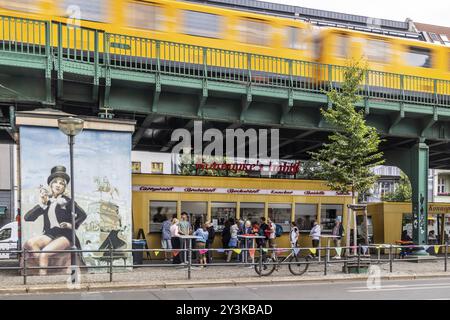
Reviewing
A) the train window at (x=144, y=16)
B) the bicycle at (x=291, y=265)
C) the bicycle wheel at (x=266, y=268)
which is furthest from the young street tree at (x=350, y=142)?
the train window at (x=144, y=16)

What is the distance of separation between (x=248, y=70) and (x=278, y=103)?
6.74ft

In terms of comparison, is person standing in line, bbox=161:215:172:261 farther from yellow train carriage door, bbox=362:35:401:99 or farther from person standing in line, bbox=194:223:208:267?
yellow train carriage door, bbox=362:35:401:99

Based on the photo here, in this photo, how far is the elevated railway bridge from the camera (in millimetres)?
15008

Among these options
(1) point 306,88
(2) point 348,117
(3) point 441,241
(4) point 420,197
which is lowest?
(3) point 441,241

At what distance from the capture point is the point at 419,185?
20.7 meters

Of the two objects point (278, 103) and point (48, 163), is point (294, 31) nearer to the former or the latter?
point (278, 103)

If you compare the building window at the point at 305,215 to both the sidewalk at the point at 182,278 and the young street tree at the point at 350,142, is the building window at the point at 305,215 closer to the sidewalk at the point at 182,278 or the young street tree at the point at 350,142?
the sidewalk at the point at 182,278

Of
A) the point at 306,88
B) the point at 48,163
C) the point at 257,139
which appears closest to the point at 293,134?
the point at 257,139

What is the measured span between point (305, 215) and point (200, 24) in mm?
9315

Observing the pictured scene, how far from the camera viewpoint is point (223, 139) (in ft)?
78.2

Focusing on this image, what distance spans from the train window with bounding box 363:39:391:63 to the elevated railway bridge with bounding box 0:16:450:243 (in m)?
1.40

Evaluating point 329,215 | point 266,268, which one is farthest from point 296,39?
point 266,268

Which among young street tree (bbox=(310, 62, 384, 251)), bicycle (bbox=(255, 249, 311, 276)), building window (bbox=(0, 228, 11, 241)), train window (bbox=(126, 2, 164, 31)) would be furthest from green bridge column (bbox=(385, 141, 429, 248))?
building window (bbox=(0, 228, 11, 241))

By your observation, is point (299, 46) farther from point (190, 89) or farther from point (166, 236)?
point (166, 236)
